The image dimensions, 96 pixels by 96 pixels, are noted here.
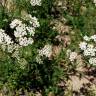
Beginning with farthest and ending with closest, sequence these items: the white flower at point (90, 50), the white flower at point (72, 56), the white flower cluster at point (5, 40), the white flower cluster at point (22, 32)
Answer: the white flower at point (72, 56)
the white flower at point (90, 50)
the white flower cluster at point (22, 32)
the white flower cluster at point (5, 40)

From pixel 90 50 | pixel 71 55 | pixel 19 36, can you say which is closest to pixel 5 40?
pixel 19 36

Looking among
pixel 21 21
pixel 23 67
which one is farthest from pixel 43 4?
pixel 23 67

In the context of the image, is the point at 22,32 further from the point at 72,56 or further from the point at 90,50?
the point at 90,50

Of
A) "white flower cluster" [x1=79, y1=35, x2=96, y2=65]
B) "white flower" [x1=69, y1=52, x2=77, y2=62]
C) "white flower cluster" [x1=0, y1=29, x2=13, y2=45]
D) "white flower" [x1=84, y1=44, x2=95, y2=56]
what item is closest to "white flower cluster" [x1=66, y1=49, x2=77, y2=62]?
"white flower" [x1=69, y1=52, x2=77, y2=62]

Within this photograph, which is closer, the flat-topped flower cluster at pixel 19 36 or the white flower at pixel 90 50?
the flat-topped flower cluster at pixel 19 36

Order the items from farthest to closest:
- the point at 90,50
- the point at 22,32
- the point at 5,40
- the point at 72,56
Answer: the point at 72,56
the point at 90,50
the point at 22,32
the point at 5,40

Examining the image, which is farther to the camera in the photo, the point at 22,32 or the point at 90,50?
the point at 90,50

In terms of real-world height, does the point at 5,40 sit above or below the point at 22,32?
below

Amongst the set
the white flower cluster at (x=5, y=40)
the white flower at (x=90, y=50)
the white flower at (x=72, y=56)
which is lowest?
the white flower at (x=72, y=56)

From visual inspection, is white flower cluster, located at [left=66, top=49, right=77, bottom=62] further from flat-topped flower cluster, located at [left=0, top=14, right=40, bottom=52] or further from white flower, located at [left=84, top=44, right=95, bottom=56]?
flat-topped flower cluster, located at [left=0, top=14, right=40, bottom=52]

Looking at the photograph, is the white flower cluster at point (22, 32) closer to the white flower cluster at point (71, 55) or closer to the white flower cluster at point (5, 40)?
the white flower cluster at point (5, 40)

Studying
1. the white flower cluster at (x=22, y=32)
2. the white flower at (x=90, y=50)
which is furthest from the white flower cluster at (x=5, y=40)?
the white flower at (x=90, y=50)
